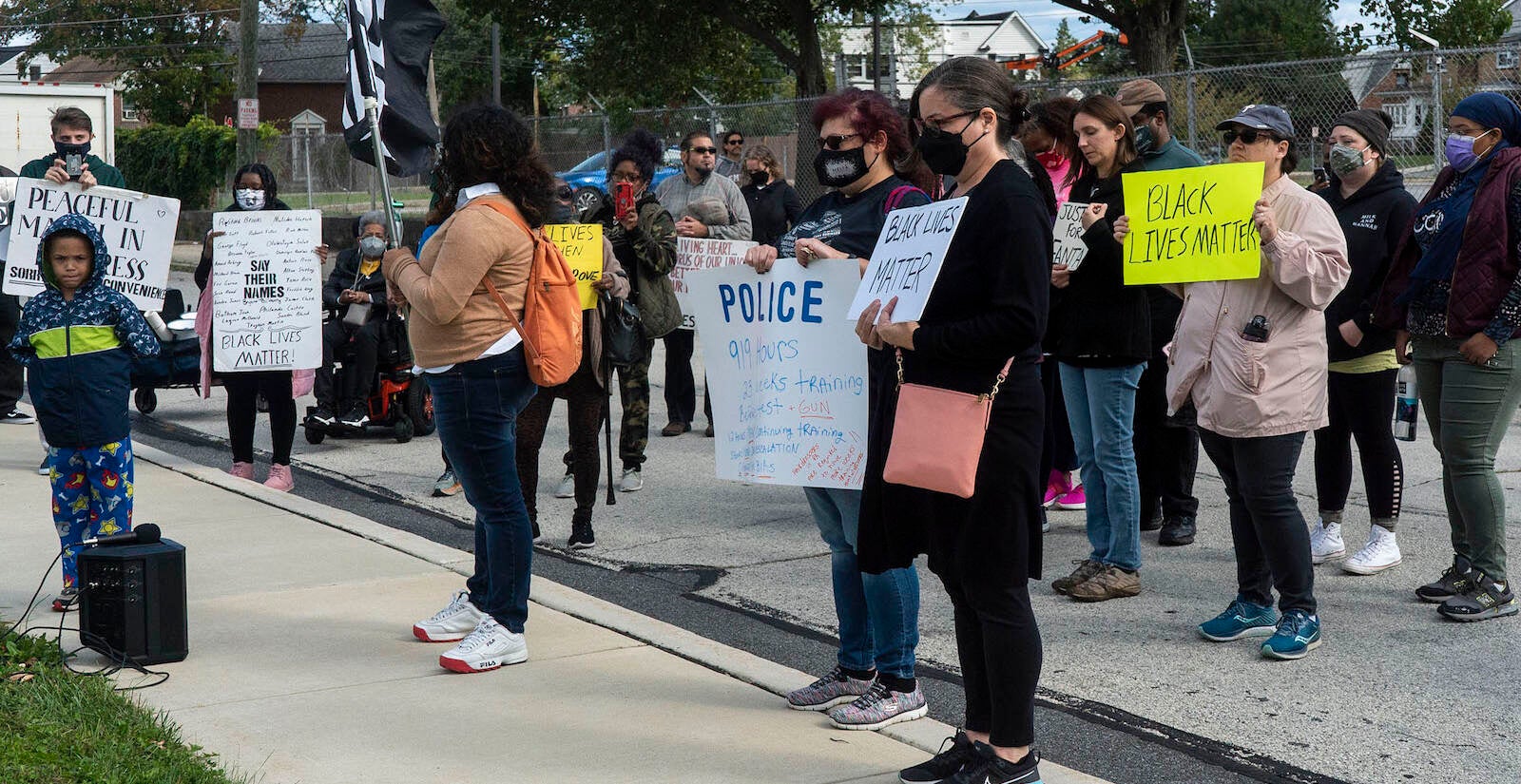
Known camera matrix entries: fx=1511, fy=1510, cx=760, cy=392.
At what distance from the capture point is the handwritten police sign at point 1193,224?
208 inches

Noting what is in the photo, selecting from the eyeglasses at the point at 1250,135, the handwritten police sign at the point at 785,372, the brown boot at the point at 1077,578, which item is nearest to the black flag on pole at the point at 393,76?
the handwritten police sign at the point at 785,372

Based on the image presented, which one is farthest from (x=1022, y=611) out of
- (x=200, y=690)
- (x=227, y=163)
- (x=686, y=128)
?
(x=227, y=163)

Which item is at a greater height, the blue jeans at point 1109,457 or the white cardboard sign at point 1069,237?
the white cardboard sign at point 1069,237

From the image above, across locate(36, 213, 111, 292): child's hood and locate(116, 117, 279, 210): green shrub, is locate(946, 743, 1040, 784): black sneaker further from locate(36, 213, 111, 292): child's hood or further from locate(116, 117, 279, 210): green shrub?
locate(116, 117, 279, 210): green shrub

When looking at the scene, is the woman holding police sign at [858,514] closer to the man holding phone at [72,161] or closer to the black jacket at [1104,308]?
the black jacket at [1104,308]

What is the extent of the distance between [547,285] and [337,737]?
66.6 inches

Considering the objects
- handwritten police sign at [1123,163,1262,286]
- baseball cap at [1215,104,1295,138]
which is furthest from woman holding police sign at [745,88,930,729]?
baseball cap at [1215,104,1295,138]

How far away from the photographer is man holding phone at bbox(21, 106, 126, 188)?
27.1ft

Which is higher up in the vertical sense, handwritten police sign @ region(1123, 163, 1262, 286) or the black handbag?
handwritten police sign @ region(1123, 163, 1262, 286)

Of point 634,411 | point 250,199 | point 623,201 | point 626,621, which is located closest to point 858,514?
point 626,621

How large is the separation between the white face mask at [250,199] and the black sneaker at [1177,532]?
5564mm

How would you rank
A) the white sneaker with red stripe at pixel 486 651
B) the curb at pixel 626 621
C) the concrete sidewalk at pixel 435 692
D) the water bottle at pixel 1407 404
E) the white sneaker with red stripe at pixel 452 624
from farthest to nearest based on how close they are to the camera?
the water bottle at pixel 1407 404
the white sneaker with red stripe at pixel 452 624
the white sneaker with red stripe at pixel 486 651
the curb at pixel 626 621
the concrete sidewalk at pixel 435 692

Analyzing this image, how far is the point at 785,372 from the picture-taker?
4.86 metres

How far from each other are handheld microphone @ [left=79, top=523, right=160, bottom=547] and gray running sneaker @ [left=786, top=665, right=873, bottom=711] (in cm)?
234
